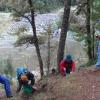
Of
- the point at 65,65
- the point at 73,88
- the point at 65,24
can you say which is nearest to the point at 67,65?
the point at 65,65

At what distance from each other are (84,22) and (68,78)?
32.5 ft

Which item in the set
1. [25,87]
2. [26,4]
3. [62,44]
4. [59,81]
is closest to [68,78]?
[59,81]

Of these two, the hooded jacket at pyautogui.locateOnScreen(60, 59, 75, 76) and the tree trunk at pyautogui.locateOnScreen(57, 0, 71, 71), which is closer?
the hooded jacket at pyautogui.locateOnScreen(60, 59, 75, 76)

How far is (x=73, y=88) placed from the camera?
1051 cm

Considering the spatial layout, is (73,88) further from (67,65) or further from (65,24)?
(65,24)

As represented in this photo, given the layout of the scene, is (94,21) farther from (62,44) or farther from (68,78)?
(68,78)

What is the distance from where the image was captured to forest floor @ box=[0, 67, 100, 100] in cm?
985

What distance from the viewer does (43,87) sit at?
12.0m

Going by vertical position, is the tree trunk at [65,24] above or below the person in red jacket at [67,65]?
above

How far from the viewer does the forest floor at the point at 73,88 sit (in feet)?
32.3

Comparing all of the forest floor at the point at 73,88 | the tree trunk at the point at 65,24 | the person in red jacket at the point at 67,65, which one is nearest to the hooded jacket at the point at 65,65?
the person in red jacket at the point at 67,65

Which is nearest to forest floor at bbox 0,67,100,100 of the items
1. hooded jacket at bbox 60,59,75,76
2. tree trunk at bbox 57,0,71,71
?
hooded jacket at bbox 60,59,75,76

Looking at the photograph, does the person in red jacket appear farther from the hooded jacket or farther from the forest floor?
the forest floor

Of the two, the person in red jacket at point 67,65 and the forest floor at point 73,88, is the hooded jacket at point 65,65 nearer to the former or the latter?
the person in red jacket at point 67,65
